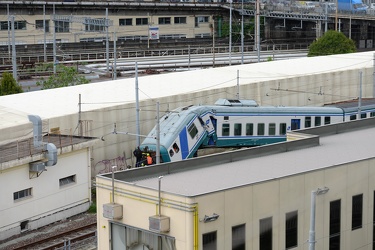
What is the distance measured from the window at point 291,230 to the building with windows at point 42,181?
35.6 ft

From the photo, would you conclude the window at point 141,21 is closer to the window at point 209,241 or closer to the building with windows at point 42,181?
the building with windows at point 42,181

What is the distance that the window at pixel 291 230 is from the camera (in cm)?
2017

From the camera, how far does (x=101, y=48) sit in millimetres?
77812

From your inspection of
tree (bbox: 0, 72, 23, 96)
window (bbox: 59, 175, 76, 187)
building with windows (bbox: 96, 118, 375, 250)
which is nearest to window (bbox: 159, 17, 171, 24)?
tree (bbox: 0, 72, 23, 96)

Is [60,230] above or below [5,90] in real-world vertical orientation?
below

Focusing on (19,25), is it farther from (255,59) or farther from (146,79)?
(146,79)

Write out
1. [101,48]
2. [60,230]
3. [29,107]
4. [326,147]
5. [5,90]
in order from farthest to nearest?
[101,48], [5,90], [29,107], [60,230], [326,147]

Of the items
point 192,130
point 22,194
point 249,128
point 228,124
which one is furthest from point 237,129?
point 22,194

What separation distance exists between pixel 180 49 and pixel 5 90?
36115 mm

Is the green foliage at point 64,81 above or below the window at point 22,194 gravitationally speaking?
above

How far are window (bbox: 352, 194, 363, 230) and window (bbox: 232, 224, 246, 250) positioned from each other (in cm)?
329

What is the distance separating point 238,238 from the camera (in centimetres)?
1938

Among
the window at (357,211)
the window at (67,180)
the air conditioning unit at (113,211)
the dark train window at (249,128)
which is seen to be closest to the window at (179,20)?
the dark train window at (249,128)

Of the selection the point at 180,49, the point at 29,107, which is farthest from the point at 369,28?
the point at 29,107
